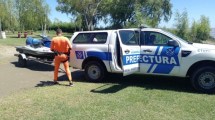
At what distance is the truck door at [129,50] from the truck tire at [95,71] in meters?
1.19

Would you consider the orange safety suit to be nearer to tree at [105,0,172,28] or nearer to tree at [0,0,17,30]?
tree at [0,0,17,30]

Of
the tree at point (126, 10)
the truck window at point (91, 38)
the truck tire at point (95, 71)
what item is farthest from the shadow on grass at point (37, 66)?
the tree at point (126, 10)

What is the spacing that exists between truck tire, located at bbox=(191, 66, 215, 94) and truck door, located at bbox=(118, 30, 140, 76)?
67.6 inches

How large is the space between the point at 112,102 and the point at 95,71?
280cm

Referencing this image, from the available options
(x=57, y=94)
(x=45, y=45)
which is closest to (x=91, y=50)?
(x=57, y=94)

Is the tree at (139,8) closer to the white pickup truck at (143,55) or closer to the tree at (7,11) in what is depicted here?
the tree at (7,11)

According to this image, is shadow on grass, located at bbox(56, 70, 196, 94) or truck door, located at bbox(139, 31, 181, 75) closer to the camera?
truck door, located at bbox(139, 31, 181, 75)

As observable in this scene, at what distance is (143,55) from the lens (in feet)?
30.8

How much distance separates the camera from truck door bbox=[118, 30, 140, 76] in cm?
898

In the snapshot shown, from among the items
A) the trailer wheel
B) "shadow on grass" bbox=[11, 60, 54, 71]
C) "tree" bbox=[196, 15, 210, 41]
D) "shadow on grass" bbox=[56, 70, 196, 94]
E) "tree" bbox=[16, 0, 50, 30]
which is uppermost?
"tree" bbox=[16, 0, 50, 30]

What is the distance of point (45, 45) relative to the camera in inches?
556

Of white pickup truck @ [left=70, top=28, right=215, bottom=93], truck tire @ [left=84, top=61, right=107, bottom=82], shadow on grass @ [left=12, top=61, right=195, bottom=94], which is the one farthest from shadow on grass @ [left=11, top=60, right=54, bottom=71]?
truck tire @ [left=84, top=61, right=107, bottom=82]

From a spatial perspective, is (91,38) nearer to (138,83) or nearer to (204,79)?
(138,83)

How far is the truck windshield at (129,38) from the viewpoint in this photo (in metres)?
9.62
